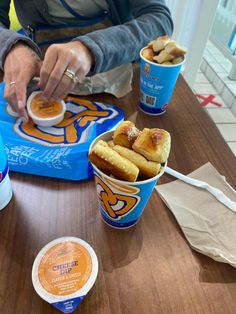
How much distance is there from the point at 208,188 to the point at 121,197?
0.19 m

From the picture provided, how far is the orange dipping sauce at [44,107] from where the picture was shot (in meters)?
0.55

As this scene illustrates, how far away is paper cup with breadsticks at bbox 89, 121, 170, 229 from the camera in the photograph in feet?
1.04

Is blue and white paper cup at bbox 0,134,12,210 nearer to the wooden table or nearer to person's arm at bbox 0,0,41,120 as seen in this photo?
the wooden table

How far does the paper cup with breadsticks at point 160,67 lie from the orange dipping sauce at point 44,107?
198 mm

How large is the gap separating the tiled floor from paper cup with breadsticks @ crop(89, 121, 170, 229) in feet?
4.31

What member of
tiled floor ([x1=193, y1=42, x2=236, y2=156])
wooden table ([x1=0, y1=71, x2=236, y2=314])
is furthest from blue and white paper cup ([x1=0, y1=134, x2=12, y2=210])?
tiled floor ([x1=193, y1=42, x2=236, y2=156])

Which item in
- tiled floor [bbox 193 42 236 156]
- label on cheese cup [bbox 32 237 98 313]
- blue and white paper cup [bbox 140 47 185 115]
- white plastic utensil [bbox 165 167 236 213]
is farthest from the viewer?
tiled floor [bbox 193 42 236 156]

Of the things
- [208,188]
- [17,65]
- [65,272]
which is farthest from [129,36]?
[65,272]

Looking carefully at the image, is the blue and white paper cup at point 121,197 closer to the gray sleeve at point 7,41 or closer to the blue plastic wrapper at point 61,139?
the blue plastic wrapper at point 61,139

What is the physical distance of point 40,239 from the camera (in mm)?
372

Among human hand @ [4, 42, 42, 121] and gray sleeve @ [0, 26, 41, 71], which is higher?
gray sleeve @ [0, 26, 41, 71]

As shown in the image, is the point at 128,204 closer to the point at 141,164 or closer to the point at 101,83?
the point at 141,164

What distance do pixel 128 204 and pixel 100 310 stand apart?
13 centimetres

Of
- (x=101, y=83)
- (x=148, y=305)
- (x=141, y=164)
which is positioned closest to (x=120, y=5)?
(x=101, y=83)
